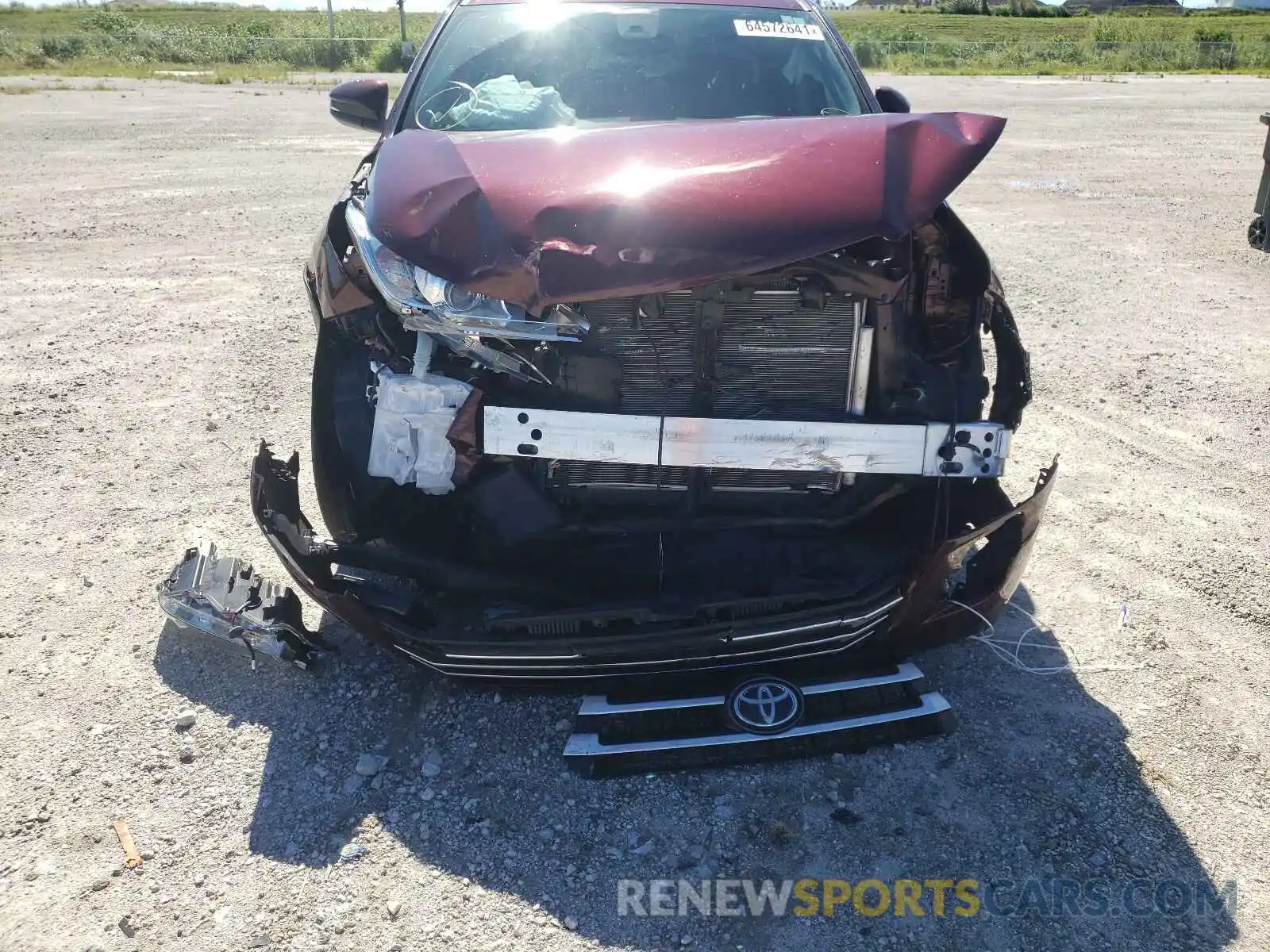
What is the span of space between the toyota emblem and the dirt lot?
15cm

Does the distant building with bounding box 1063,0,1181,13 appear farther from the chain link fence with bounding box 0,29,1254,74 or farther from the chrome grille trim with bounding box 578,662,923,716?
the chrome grille trim with bounding box 578,662,923,716

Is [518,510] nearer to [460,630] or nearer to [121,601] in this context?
[460,630]

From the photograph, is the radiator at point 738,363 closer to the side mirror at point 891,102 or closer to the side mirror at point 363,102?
the side mirror at point 891,102

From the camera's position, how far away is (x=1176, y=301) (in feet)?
19.5

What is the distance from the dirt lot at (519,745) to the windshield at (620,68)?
1.66 meters

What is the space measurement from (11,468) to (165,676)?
175cm

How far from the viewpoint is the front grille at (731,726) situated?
241 centimetres

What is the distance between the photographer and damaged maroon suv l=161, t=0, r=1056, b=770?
2.23 m

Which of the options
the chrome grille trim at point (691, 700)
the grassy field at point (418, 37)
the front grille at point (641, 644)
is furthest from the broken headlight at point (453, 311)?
the grassy field at point (418, 37)

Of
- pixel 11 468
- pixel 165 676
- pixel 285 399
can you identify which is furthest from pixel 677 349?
pixel 11 468

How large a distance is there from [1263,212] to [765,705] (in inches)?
264

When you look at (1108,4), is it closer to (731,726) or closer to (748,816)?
(731,726)

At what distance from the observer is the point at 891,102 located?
3.87 meters

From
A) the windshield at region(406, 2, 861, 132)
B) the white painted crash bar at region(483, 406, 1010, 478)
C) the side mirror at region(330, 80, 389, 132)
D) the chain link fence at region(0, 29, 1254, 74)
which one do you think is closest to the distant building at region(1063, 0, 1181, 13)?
the chain link fence at region(0, 29, 1254, 74)
